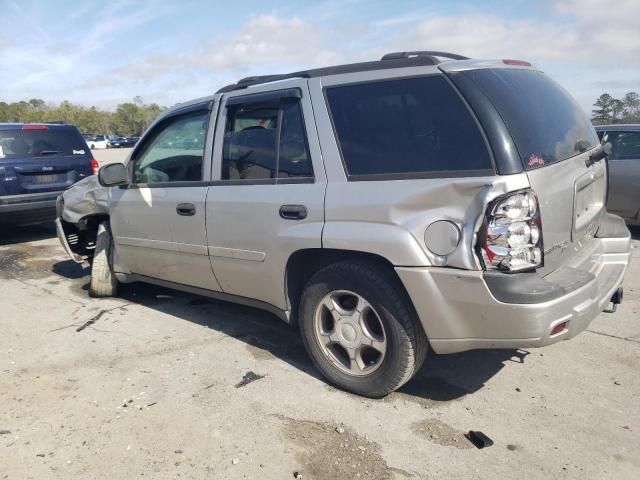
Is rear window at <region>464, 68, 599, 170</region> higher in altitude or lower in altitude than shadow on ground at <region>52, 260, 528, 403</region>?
higher

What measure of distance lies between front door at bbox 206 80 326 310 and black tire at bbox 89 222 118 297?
5.93ft

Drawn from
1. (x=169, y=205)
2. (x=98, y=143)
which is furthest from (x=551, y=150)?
(x=98, y=143)

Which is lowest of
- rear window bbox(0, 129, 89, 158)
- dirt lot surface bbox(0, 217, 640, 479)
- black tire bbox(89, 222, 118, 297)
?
dirt lot surface bbox(0, 217, 640, 479)

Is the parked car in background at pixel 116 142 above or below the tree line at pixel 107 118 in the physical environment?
below

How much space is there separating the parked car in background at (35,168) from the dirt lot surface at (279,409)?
3.91m

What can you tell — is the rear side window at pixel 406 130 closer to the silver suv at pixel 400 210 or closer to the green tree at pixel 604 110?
the silver suv at pixel 400 210

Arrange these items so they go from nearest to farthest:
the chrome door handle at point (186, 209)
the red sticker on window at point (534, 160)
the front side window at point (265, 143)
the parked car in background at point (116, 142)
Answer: the red sticker on window at point (534, 160) < the front side window at point (265, 143) < the chrome door handle at point (186, 209) < the parked car in background at point (116, 142)

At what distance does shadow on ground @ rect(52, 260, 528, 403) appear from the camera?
3352mm

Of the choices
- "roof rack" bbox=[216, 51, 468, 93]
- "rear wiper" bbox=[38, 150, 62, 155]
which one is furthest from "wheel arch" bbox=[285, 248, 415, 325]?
"rear wiper" bbox=[38, 150, 62, 155]

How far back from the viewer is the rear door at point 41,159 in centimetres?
767

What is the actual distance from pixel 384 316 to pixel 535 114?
138cm

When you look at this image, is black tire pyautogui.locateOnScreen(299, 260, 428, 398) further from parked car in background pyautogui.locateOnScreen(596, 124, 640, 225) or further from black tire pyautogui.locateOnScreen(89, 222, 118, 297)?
parked car in background pyautogui.locateOnScreen(596, 124, 640, 225)

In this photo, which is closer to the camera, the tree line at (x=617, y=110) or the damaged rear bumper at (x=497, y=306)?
the damaged rear bumper at (x=497, y=306)

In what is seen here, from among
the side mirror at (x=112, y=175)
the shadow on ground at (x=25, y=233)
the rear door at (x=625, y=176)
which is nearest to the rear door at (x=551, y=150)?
the side mirror at (x=112, y=175)
